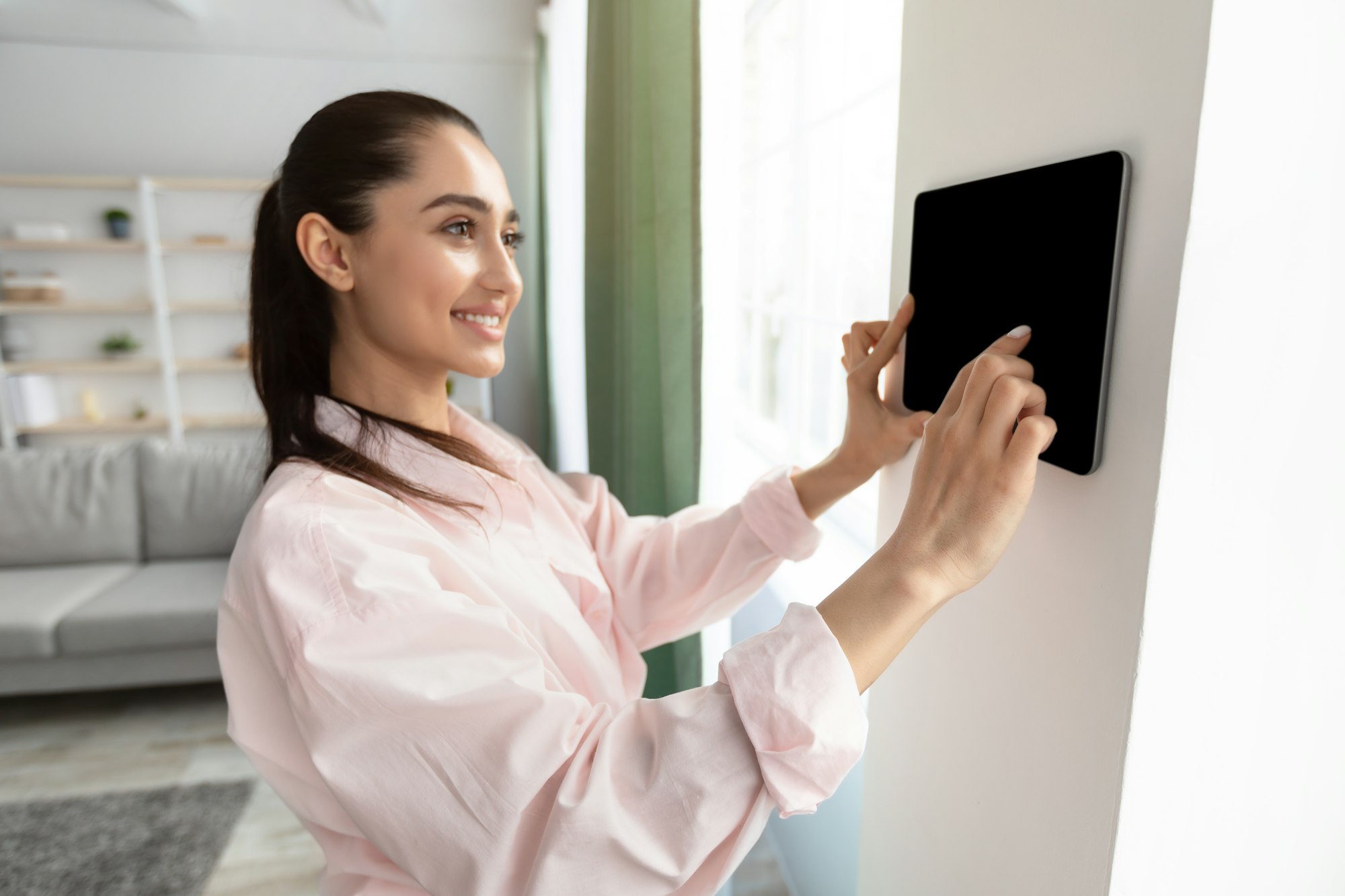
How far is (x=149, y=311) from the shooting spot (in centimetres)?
467

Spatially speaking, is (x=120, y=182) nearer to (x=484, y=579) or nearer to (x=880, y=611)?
(x=484, y=579)

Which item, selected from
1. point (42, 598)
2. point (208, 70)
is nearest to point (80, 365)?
point (208, 70)

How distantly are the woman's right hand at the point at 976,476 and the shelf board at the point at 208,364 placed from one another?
490 cm

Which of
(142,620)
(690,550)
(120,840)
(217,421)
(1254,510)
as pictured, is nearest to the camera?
(1254,510)

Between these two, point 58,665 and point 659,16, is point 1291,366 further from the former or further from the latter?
point 58,665

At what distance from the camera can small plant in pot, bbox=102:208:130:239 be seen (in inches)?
178

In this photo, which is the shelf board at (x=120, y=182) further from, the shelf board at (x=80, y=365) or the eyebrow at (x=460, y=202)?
the eyebrow at (x=460, y=202)

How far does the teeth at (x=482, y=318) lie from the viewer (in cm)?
105

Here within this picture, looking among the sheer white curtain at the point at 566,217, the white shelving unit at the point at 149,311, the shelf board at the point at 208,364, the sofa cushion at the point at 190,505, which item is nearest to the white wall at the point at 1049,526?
the sheer white curtain at the point at 566,217

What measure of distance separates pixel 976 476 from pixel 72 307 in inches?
208

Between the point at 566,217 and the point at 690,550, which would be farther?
the point at 566,217

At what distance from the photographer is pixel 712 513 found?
1229 mm

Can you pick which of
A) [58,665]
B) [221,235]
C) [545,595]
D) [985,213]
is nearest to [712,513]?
[545,595]

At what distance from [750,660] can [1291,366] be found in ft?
1.26
